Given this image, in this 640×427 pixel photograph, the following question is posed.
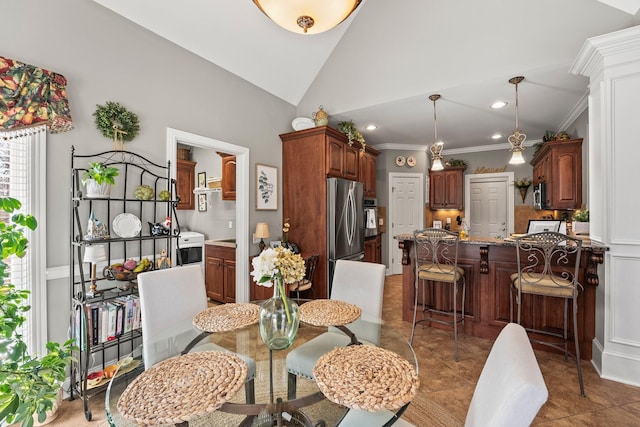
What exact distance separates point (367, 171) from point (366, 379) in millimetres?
4236

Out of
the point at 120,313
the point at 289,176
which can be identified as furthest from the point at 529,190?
the point at 120,313

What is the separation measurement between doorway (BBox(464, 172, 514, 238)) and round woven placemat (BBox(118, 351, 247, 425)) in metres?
6.12

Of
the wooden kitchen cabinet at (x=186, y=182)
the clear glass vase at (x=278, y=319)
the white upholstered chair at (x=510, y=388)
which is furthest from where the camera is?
the wooden kitchen cabinet at (x=186, y=182)

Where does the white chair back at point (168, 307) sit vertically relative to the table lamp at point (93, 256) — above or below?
below

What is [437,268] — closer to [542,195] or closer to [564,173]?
[564,173]

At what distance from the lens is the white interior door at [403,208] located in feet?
19.5

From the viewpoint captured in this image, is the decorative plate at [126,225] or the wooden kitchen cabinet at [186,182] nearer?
the decorative plate at [126,225]

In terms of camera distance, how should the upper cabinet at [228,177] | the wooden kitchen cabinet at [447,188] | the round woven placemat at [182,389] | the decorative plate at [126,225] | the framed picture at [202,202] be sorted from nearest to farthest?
1. the round woven placemat at [182,389]
2. the decorative plate at [126,225]
3. the upper cabinet at [228,177]
4. the framed picture at [202,202]
5. the wooden kitchen cabinet at [447,188]

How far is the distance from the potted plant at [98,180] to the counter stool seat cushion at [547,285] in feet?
10.9

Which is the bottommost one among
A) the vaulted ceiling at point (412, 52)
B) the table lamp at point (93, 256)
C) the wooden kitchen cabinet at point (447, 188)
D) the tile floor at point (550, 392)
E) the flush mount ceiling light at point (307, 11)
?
the tile floor at point (550, 392)

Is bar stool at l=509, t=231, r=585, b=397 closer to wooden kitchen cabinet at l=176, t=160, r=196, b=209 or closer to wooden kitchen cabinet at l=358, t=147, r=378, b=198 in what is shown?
wooden kitchen cabinet at l=358, t=147, r=378, b=198

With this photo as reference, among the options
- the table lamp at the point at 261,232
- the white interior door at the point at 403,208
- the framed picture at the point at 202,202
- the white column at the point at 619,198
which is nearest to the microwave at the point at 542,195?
the white interior door at the point at 403,208

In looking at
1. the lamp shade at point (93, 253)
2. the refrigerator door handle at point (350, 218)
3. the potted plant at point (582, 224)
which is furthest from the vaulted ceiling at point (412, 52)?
the lamp shade at point (93, 253)

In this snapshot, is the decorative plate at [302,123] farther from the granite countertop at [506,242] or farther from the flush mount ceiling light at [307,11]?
the flush mount ceiling light at [307,11]
